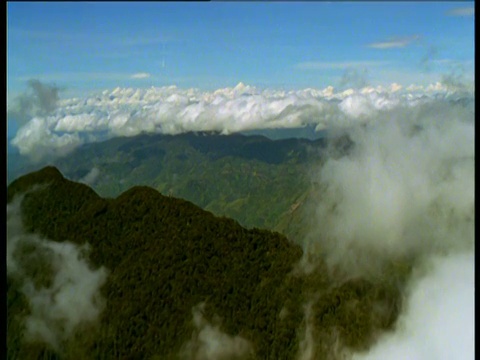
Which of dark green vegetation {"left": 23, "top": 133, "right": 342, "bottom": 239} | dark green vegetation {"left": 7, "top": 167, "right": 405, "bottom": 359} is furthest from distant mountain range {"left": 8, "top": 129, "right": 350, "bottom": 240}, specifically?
dark green vegetation {"left": 7, "top": 167, "right": 405, "bottom": 359}

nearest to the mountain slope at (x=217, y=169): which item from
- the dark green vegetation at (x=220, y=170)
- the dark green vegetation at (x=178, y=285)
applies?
the dark green vegetation at (x=220, y=170)

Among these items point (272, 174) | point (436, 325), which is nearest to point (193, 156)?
point (272, 174)

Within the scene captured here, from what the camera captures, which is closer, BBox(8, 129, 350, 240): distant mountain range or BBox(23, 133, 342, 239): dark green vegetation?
BBox(8, 129, 350, 240): distant mountain range

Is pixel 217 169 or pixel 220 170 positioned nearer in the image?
pixel 220 170

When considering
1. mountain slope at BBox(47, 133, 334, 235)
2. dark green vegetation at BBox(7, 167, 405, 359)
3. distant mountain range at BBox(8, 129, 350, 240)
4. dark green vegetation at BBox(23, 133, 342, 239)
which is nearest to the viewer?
dark green vegetation at BBox(7, 167, 405, 359)

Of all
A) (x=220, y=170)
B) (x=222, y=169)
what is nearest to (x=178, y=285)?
(x=220, y=170)

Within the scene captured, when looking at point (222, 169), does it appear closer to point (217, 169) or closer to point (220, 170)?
point (220, 170)

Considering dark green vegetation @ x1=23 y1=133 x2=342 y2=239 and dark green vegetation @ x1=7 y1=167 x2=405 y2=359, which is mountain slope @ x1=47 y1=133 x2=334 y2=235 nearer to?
dark green vegetation @ x1=23 y1=133 x2=342 y2=239

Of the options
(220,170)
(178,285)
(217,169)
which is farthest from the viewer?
(217,169)
